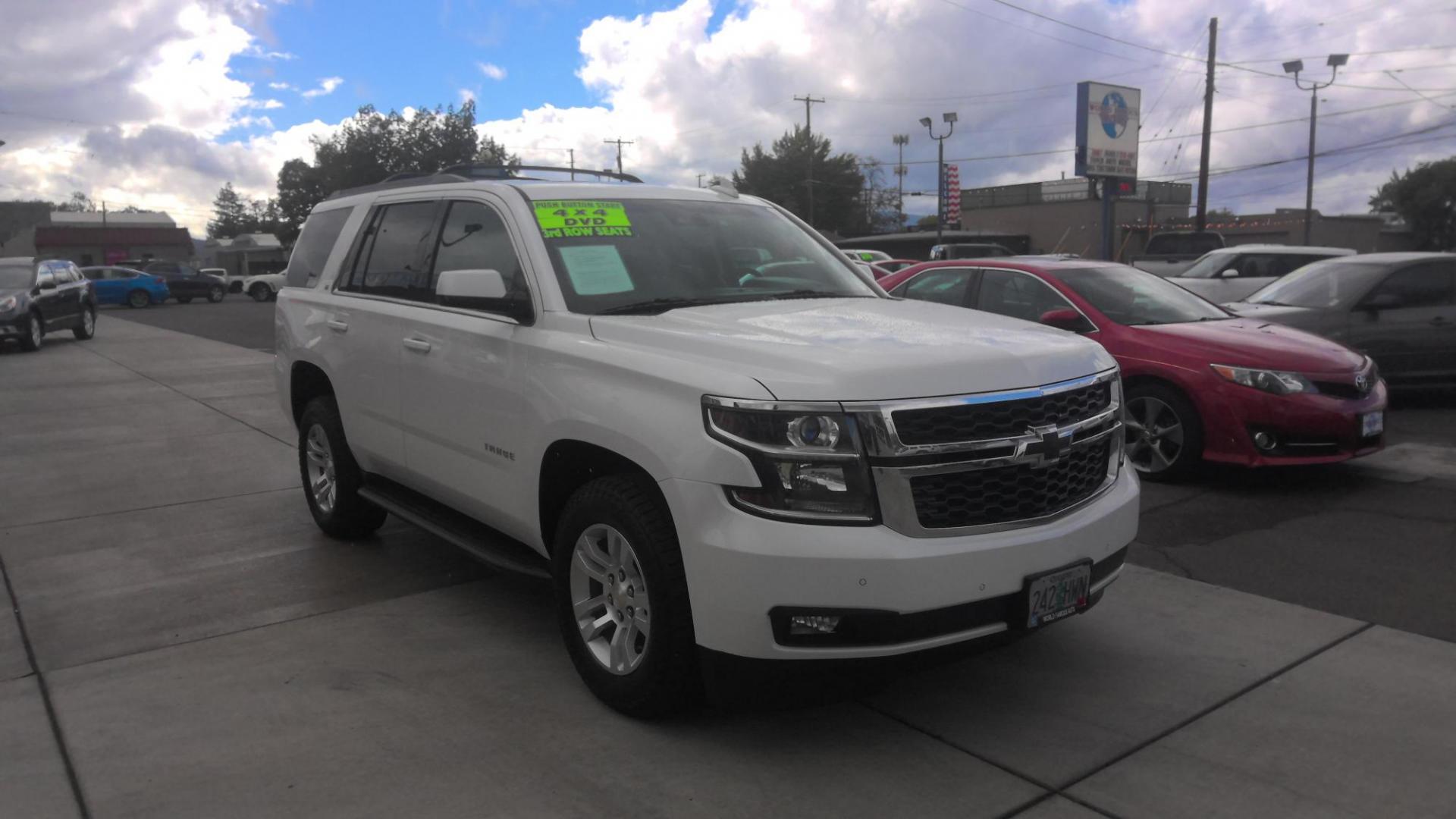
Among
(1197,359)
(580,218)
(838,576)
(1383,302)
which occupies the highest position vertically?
(580,218)

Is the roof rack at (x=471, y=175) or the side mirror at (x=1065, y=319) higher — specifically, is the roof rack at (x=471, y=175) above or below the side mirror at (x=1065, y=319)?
above

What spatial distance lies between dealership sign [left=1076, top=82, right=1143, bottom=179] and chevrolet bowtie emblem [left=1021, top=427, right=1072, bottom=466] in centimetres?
2920

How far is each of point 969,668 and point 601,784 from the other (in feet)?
5.20

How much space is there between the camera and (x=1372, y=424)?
6.74 m

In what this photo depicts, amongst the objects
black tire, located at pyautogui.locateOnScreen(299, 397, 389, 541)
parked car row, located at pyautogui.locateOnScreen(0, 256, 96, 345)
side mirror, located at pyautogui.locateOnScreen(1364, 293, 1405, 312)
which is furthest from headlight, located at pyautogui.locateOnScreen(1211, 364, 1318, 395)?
parked car row, located at pyautogui.locateOnScreen(0, 256, 96, 345)

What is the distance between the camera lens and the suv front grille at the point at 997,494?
3.15 metres

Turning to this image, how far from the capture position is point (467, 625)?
4.66 metres

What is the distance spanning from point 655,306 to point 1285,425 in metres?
4.48

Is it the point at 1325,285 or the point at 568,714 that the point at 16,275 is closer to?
the point at 568,714

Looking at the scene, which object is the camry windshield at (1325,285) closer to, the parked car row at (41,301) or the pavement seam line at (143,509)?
the pavement seam line at (143,509)

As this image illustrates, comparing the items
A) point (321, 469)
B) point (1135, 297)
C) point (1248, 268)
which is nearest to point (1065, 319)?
point (1135, 297)

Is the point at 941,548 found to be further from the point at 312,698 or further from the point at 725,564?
the point at 312,698

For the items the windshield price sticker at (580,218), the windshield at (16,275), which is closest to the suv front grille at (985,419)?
the windshield price sticker at (580,218)

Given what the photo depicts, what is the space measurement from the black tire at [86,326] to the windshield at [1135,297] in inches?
795
